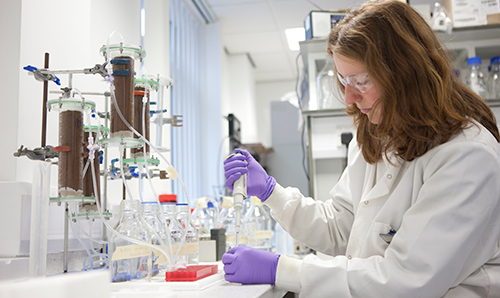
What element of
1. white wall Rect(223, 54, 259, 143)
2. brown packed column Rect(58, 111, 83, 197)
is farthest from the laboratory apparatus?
white wall Rect(223, 54, 259, 143)

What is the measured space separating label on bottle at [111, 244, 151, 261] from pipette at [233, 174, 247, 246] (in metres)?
0.28

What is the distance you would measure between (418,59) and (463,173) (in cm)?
33

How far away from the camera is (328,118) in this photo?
2.88 meters

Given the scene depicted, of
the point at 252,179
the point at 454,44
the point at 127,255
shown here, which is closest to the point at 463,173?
the point at 252,179

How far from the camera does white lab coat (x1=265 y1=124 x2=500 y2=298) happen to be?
1054mm

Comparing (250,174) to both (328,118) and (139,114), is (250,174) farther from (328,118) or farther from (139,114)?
(328,118)

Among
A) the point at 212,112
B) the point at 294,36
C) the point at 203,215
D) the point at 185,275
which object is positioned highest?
the point at 294,36

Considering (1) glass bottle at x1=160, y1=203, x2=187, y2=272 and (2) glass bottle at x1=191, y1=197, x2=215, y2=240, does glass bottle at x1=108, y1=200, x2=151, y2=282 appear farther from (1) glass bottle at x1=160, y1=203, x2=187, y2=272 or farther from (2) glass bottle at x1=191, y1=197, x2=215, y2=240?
(2) glass bottle at x1=191, y1=197, x2=215, y2=240

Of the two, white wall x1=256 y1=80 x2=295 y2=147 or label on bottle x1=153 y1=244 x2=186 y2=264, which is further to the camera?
white wall x1=256 y1=80 x2=295 y2=147

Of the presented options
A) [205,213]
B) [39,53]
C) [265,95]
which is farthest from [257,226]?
[265,95]

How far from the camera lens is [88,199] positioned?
1.20m

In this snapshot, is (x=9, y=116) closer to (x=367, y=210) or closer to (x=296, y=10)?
(x=367, y=210)

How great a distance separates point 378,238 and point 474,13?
7.12 feet

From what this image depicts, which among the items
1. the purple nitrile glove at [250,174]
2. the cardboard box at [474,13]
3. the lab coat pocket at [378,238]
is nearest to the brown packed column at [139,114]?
the purple nitrile glove at [250,174]
